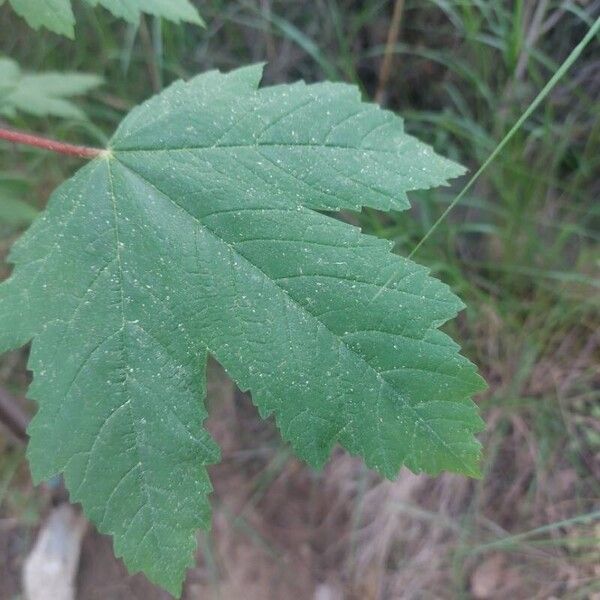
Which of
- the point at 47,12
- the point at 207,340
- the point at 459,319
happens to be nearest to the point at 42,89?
the point at 47,12

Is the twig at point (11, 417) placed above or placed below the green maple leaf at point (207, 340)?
below

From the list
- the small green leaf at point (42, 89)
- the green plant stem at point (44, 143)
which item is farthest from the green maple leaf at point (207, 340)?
the small green leaf at point (42, 89)

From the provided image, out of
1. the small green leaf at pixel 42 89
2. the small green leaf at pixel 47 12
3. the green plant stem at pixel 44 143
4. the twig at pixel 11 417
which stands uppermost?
the small green leaf at pixel 47 12

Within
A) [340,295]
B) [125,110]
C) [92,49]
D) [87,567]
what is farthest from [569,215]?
[87,567]

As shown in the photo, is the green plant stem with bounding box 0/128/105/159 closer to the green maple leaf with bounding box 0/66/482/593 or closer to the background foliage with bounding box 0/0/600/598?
the green maple leaf with bounding box 0/66/482/593

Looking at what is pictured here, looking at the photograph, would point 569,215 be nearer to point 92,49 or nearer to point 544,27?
point 544,27

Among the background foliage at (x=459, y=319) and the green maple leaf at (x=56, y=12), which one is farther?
the background foliage at (x=459, y=319)

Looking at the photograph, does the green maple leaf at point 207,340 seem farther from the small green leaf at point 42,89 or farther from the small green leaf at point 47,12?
the small green leaf at point 42,89
